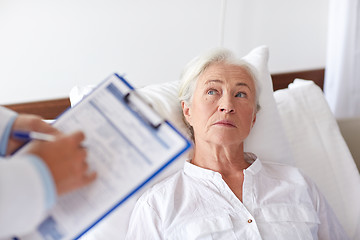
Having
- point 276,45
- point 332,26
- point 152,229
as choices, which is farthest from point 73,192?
point 332,26

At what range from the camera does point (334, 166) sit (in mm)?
1685

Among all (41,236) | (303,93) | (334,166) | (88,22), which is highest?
(88,22)

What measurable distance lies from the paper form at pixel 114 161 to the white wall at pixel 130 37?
0.98 metres

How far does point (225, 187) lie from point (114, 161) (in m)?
0.62

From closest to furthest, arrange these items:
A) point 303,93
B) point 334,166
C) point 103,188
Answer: point 103,188 < point 334,166 < point 303,93

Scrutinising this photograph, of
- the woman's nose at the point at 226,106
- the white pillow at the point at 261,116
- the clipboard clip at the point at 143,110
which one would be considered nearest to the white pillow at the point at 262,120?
the white pillow at the point at 261,116

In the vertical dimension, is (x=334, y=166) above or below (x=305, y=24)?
below

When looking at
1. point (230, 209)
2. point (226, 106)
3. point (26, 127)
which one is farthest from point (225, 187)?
point (26, 127)

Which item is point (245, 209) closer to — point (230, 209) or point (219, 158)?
point (230, 209)

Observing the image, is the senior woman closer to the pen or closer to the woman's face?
the woman's face

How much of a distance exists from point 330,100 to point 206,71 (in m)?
1.06

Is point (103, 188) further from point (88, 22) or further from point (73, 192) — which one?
point (88, 22)

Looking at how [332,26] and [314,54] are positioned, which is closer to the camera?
[332,26]

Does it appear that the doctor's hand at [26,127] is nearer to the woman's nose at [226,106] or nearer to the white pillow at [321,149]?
the woman's nose at [226,106]
